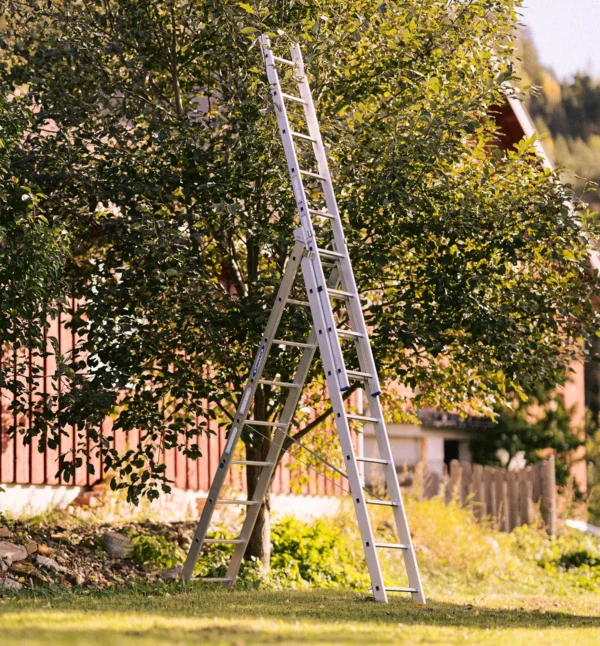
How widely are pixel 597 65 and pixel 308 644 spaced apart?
3293 inches

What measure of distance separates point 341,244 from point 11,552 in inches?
151

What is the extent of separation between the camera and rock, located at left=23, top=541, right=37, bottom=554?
9242 millimetres

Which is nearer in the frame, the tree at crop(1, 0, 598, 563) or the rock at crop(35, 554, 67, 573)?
the tree at crop(1, 0, 598, 563)

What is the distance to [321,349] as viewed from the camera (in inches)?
305

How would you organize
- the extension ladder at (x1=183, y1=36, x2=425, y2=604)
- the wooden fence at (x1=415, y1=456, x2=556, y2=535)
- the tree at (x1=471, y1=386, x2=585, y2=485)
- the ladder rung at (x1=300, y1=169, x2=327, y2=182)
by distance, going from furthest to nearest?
1. the tree at (x1=471, y1=386, x2=585, y2=485)
2. the wooden fence at (x1=415, y1=456, x2=556, y2=535)
3. the ladder rung at (x1=300, y1=169, x2=327, y2=182)
4. the extension ladder at (x1=183, y1=36, x2=425, y2=604)

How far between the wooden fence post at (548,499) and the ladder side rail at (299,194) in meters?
10.7

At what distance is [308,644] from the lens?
16.1 ft

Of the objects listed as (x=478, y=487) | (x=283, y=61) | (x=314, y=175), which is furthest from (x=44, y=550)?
(x=478, y=487)

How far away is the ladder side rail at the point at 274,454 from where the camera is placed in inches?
341

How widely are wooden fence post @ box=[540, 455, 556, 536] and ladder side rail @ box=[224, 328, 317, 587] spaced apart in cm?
958

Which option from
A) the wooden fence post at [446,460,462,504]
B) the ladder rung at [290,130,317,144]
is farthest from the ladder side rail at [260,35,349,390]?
the wooden fence post at [446,460,462,504]

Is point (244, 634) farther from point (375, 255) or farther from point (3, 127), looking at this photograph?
point (3, 127)

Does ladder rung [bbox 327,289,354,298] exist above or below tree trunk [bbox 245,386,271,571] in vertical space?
above

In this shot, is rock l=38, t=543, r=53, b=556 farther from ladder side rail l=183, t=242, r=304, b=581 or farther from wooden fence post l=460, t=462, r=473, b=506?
wooden fence post l=460, t=462, r=473, b=506
